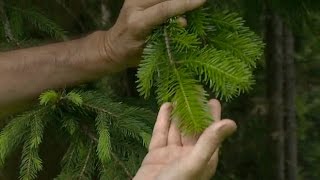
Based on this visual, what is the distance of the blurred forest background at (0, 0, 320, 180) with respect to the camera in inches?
82.4

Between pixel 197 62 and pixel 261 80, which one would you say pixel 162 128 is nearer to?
pixel 197 62

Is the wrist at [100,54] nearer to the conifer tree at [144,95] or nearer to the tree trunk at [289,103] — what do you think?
the conifer tree at [144,95]

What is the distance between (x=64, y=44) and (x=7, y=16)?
1.03 feet

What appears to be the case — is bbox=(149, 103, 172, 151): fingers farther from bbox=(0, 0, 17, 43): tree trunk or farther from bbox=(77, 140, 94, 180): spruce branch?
bbox=(0, 0, 17, 43): tree trunk

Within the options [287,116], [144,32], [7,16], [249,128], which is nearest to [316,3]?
[144,32]

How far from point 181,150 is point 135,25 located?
0.37m

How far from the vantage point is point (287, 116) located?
9.94 ft

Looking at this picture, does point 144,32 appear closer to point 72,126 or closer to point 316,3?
point 72,126

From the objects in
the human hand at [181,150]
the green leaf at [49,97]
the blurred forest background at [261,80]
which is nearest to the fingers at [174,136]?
the human hand at [181,150]

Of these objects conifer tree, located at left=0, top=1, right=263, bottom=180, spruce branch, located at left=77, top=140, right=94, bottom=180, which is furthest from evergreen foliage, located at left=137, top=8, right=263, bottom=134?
spruce branch, located at left=77, top=140, right=94, bottom=180

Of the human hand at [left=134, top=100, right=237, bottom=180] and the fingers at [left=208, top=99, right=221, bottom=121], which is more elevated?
the fingers at [left=208, top=99, right=221, bottom=121]

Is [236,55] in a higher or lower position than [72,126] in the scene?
higher

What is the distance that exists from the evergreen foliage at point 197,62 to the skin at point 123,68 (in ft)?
0.11

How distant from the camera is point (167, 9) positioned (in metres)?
1.40
